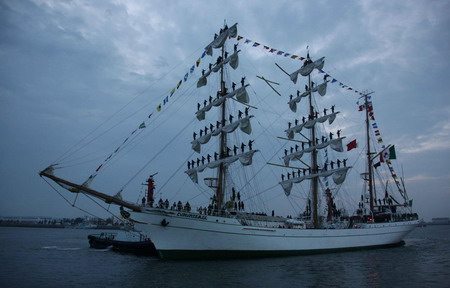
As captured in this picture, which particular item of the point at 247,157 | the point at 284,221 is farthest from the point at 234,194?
the point at 284,221

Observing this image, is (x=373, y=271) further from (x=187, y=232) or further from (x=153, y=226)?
(x=153, y=226)

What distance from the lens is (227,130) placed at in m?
29.5

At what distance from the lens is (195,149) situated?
31.1m

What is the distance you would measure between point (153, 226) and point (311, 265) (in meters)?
12.2

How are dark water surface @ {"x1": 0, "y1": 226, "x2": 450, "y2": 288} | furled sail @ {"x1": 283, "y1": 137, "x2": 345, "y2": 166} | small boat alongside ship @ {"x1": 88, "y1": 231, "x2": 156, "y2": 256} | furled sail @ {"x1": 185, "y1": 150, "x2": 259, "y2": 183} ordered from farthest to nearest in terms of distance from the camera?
furled sail @ {"x1": 283, "y1": 137, "x2": 345, "y2": 166} < small boat alongside ship @ {"x1": 88, "y1": 231, "x2": 156, "y2": 256} < furled sail @ {"x1": 185, "y1": 150, "x2": 259, "y2": 183} < dark water surface @ {"x1": 0, "y1": 226, "x2": 450, "y2": 288}

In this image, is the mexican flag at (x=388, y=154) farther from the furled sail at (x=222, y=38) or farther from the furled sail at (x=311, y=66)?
the furled sail at (x=222, y=38)

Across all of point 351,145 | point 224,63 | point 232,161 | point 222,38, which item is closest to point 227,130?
point 232,161

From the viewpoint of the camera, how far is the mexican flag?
40062mm

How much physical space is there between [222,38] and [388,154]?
25.8 meters

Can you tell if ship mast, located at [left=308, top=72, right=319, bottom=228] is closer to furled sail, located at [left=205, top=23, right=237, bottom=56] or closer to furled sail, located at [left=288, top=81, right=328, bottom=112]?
furled sail, located at [left=288, top=81, right=328, bottom=112]

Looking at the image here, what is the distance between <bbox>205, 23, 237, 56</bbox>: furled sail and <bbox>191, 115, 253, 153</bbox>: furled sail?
7.90 m

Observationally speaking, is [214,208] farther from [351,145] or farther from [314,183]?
[351,145]

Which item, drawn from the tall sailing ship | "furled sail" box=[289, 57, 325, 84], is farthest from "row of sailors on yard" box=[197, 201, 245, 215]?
"furled sail" box=[289, 57, 325, 84]

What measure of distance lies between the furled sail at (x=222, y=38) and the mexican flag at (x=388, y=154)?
→ 2472 centimetres
